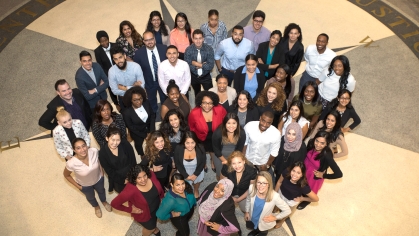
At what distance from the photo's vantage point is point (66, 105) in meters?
5.83

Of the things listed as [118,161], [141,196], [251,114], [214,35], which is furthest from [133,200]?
[214,35]

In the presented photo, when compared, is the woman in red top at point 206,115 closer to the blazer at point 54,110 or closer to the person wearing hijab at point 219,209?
the person wearing hijab at point 219,209

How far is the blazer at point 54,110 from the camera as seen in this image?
Answer: 5660 millimetres

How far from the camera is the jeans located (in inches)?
223

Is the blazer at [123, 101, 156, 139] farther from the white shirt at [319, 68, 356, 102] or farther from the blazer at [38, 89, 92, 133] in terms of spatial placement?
the white shirt at [319, 68, 356, 102]

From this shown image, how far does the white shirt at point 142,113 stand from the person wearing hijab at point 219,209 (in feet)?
6.22

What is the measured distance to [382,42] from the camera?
9.25 meters

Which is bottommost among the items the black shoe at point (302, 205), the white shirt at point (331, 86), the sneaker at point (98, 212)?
the sneaker at point (98, 212)

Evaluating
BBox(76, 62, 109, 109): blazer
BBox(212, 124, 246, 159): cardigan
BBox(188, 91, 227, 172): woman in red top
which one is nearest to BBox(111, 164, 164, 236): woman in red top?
BBox(212, 124, 246, 159): cardigan

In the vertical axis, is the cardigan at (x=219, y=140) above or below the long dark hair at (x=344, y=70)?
below

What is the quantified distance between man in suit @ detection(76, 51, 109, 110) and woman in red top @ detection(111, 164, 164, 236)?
7.55 ft

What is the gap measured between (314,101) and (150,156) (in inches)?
113

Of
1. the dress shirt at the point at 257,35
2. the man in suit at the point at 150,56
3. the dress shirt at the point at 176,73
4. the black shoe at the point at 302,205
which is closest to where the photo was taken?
the black shoe at the point at 302,205

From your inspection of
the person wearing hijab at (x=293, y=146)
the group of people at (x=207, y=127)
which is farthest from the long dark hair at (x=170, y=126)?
the person wearing hijab at (x=293, y=146)
